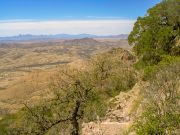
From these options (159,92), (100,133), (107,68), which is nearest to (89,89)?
(100,133)

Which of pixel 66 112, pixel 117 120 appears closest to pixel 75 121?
pixel 66 112

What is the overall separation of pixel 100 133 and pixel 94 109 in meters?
7.53

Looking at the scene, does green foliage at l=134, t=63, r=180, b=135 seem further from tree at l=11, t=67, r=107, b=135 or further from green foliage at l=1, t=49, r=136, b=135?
tree at l=11, t=67, r=107, b=135

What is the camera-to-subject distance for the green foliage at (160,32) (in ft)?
163

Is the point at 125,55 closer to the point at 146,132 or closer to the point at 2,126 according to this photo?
the point at 2,126

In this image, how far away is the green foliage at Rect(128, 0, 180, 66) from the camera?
49.8 m

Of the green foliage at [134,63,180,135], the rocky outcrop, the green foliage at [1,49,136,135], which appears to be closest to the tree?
the green foliage at [1,49,136,135]

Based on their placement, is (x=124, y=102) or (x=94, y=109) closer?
(x=94, y=109)

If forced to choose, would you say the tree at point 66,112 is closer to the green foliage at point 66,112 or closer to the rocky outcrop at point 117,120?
the green foliage at point 66,112

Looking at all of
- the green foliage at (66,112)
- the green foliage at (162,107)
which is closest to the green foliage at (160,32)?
the green foliage at (66,112)

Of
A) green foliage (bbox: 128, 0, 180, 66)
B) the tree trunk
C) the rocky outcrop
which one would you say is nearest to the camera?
the rocky outcrop

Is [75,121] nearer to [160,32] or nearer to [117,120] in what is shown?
[117,120]

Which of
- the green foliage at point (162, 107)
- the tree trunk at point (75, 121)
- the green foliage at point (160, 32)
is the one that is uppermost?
the green foliage at point (160, 32)

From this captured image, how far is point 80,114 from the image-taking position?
123ft
